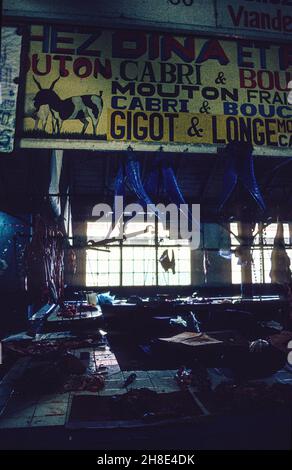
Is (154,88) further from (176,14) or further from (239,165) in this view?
(239,165)

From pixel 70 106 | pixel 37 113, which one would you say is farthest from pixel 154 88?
pixel 37 113

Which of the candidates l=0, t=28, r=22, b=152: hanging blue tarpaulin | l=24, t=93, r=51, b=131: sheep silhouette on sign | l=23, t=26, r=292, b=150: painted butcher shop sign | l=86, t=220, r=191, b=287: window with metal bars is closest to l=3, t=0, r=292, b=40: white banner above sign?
l=23, t=26, r=292, b=150: painted butcher shop sign

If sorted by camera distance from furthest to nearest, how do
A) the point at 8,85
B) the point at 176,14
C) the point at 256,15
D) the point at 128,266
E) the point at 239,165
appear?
the point at 128,266 < the point at 239,165 < the point at 256,15 < the point at 176,14 < the point at 8,85

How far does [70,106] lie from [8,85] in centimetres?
76

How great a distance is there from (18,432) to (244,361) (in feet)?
11.9

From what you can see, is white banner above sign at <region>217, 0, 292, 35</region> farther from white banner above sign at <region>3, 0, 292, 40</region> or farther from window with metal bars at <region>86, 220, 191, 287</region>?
window with metal bars at <region>86, 220, 191, 287</region>

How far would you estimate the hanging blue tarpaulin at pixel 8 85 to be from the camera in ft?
12.1

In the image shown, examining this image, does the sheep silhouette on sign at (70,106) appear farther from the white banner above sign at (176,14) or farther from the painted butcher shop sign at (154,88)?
the white banner above sign at (176,14)

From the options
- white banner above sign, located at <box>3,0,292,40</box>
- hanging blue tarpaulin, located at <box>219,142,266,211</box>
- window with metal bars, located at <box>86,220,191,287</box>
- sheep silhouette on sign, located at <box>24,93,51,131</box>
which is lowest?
window with metal bars, located at <box>86,220,191,287</box>

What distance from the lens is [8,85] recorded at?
380cm

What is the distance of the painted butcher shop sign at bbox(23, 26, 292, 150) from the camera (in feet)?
12.8

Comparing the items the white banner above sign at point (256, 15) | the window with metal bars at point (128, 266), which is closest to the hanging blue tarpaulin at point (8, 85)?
the white banner above sign at point (256, 15)

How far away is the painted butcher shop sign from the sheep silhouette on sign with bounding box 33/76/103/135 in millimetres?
12

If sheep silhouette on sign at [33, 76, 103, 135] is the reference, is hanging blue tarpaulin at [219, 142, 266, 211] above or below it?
below
